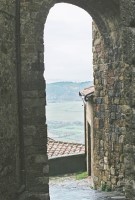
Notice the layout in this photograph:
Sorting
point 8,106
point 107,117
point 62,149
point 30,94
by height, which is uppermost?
point 30,94

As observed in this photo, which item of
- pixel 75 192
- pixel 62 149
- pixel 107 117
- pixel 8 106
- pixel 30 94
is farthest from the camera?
pixel 62 149

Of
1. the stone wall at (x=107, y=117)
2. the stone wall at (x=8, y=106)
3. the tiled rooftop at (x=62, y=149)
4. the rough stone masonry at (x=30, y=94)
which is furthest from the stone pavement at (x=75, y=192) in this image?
the stone wall at (x=8, y=106)

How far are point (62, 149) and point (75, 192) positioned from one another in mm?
5801

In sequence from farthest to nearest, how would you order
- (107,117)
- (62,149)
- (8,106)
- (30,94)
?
1. (62,149)
2. (107,117)
3. (30,94)
4. (8,106)

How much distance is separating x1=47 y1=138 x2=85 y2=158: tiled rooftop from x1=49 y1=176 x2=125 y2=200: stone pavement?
7.26ft

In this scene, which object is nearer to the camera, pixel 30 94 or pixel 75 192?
pixel 30 94

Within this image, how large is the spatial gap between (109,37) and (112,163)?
2.91 meters

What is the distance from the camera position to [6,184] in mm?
6652

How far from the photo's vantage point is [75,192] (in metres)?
10.8

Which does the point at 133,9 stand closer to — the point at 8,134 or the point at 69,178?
the point at 8,134

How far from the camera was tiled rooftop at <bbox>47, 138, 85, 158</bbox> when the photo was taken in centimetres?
1591

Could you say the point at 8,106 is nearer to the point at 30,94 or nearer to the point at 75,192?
the point at 30,94

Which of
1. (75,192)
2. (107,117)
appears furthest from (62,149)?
(107,117)

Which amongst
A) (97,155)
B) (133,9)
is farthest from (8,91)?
(133,9)
